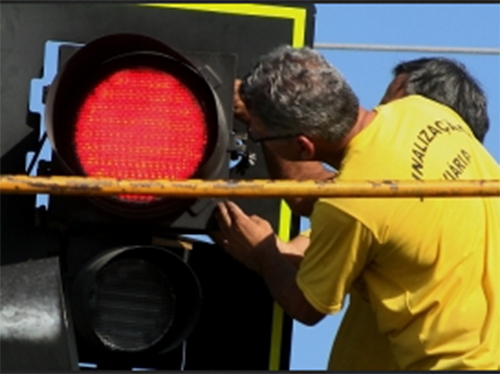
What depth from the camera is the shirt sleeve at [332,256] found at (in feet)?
13.5

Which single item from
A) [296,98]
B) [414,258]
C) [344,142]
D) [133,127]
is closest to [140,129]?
[133,127]

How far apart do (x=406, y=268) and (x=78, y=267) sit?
2.56 ft

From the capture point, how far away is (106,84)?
12.8ft

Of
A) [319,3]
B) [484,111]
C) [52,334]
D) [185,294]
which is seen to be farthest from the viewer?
[484,111]

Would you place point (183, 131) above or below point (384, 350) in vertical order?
above

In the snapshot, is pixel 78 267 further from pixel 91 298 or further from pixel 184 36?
pixel 184 36

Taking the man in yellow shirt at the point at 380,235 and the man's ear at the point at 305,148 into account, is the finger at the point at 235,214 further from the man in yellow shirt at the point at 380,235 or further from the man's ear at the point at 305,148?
the man's ear at the point at 305,148

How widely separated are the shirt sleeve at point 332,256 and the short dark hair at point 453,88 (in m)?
0.73

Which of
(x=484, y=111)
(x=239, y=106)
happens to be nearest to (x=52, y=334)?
(x=239, y=106)

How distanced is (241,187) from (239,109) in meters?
0.77

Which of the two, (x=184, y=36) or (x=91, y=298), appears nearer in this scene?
(x=91, y=298)

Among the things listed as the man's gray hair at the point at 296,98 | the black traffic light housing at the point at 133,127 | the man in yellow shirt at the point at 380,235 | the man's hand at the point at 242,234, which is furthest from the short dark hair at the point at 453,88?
the black traffic light housing at the point at 133,127

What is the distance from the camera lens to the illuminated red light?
385cm

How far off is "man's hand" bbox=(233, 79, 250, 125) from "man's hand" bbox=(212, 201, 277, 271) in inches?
9.8
